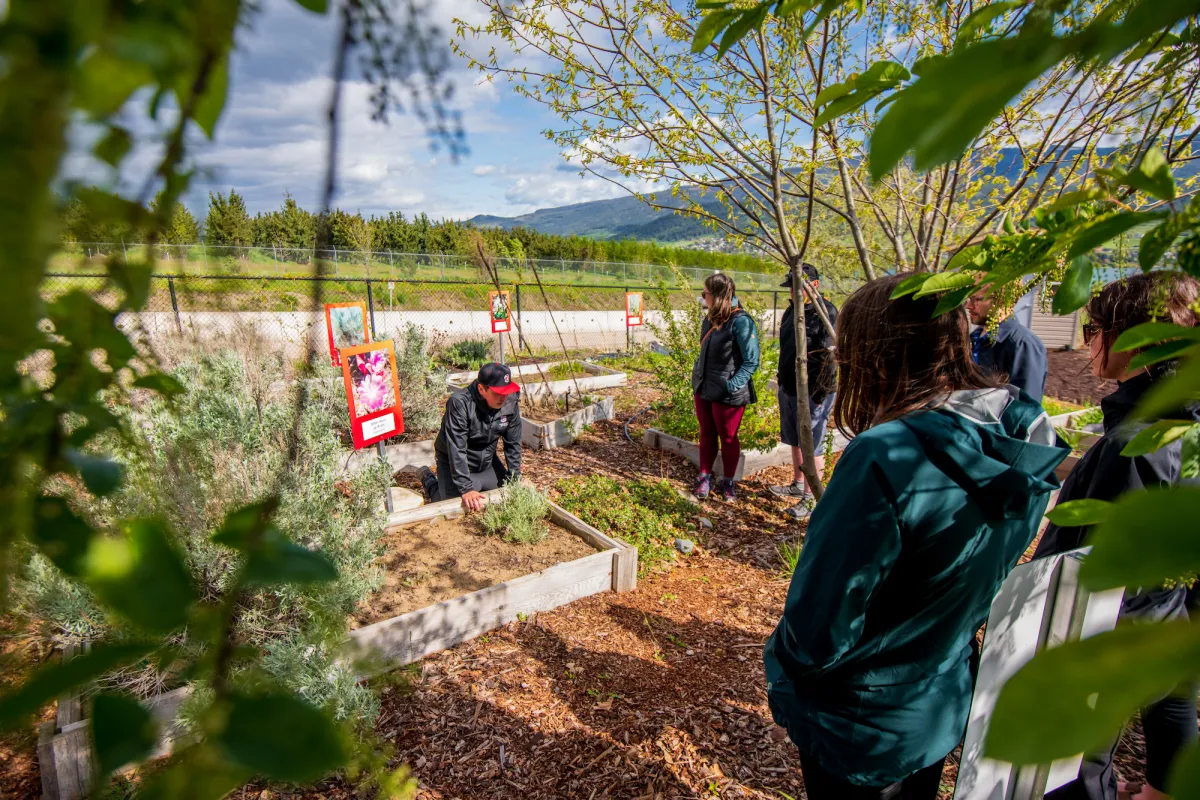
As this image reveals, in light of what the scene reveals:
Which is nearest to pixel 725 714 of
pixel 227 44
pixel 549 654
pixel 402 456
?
pixel 549 654

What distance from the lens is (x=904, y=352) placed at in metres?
1.49

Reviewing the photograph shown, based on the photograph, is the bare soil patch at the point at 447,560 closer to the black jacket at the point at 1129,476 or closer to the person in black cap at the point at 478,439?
the person in black cap at the point at 478,439

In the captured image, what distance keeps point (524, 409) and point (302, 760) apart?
25.0 ft

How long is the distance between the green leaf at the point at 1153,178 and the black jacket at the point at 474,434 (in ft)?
14.3

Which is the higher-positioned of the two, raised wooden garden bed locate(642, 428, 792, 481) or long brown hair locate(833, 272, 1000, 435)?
long brown hair locate(833, 272, 1000, 435)

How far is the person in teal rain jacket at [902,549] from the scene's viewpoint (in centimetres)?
130

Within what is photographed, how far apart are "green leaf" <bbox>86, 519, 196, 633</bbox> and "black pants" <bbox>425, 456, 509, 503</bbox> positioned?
443 cm

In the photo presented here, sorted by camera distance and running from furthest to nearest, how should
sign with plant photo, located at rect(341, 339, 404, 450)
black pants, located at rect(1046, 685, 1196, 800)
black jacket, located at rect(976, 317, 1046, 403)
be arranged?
sign with plant photo, located at rect(341, 339, 404, 450)
black jacket, located at rect(976, 317, 1046, 403)
black pants, located at rect(1046, 685, 1196, 800)

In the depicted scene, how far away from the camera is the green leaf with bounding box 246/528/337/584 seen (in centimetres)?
37

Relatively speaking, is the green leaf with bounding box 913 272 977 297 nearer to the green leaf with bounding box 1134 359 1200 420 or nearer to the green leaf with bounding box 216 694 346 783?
the green leaf with bounding box 1134 359 1200 420

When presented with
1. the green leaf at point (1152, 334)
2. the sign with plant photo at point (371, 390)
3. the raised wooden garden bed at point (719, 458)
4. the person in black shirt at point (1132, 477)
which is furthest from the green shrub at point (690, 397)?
the green leaf at point (1152, 334)

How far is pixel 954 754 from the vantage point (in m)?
2.68

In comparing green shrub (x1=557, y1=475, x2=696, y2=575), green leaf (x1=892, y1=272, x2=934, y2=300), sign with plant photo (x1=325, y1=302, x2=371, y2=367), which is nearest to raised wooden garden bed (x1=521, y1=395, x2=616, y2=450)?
green shrub (x1=557, y1=475, x2=696, y2=575)

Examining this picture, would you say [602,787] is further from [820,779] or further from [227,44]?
[227,44]
